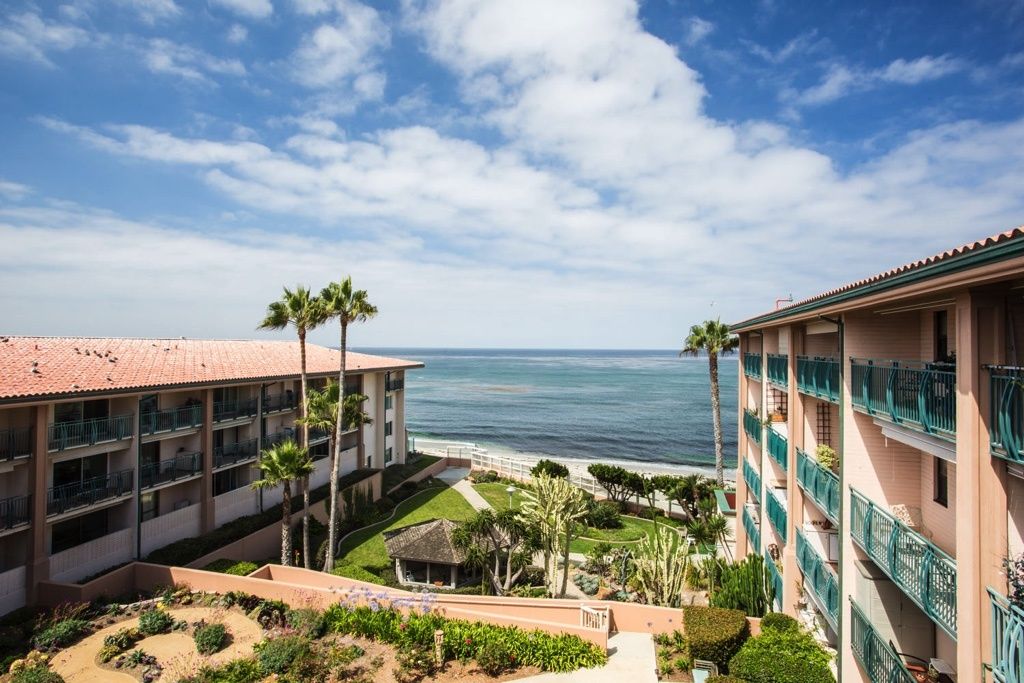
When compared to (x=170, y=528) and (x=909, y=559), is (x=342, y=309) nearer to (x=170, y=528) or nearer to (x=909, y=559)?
(x=170, y=528)

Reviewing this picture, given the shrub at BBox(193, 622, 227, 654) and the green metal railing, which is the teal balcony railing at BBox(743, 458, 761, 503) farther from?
the shrub at BBox(193, 622, 227, 654)

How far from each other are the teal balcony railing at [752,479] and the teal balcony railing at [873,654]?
1065cm

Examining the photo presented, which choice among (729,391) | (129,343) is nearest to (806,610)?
(129,343)

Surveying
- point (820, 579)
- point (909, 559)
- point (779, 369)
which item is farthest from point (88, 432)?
point (909, 559)

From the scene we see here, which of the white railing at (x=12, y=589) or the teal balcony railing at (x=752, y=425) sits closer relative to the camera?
the white railing at (x=12, y=589)

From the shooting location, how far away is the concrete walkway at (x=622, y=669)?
16.5m

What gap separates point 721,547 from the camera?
1188 inches

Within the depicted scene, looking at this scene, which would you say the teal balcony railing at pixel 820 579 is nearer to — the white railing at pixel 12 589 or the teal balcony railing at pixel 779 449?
the teal balcony railing at pixel 779 449

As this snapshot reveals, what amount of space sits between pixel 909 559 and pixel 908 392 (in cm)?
265

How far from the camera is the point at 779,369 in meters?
18.7

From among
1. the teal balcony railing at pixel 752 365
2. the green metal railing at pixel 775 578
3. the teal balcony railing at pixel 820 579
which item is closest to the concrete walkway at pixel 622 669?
the green metal railing at pixel 775 578

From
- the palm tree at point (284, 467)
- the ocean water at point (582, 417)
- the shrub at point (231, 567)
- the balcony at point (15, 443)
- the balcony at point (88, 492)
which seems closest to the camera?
the balcony at point (15, 443)

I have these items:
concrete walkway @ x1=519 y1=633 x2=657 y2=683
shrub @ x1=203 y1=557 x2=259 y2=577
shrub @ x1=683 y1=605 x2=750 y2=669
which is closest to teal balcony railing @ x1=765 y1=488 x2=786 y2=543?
shrub @ x1=683 y1=605 x2=750 y2=669

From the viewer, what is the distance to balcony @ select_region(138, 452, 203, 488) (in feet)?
80.0
